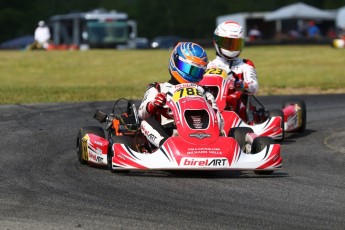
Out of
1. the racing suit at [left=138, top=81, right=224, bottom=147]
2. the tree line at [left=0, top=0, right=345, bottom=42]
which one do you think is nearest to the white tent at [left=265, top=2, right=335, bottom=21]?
the tree line at [left=0, top=0, right=345, bottom=42]

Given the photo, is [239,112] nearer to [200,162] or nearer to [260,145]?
[260,145]

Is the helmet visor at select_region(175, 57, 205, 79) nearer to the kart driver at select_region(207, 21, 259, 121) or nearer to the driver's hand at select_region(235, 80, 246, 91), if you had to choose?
the driver's hand at select_region(235, 80, 246, 91)

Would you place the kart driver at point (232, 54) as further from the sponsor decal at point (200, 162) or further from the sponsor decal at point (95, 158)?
the sponsor decal at point (200, 162)

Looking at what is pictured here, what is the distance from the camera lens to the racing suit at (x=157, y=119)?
930cm

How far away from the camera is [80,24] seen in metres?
51.0

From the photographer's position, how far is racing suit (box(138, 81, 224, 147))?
30.5ft

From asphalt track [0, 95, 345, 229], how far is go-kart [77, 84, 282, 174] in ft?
0.42

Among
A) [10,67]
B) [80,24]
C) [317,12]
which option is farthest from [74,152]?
[317,12]

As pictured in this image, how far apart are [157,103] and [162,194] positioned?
178cm

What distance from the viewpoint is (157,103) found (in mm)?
9289

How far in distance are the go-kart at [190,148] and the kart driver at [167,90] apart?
12 centimetres

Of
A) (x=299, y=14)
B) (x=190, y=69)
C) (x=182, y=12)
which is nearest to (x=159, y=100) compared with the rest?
(x=190, y=69)

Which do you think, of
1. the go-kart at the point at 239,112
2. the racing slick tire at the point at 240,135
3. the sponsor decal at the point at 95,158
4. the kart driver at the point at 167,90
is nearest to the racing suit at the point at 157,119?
the kart driver at the point at 167,90

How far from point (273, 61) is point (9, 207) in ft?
73.5
